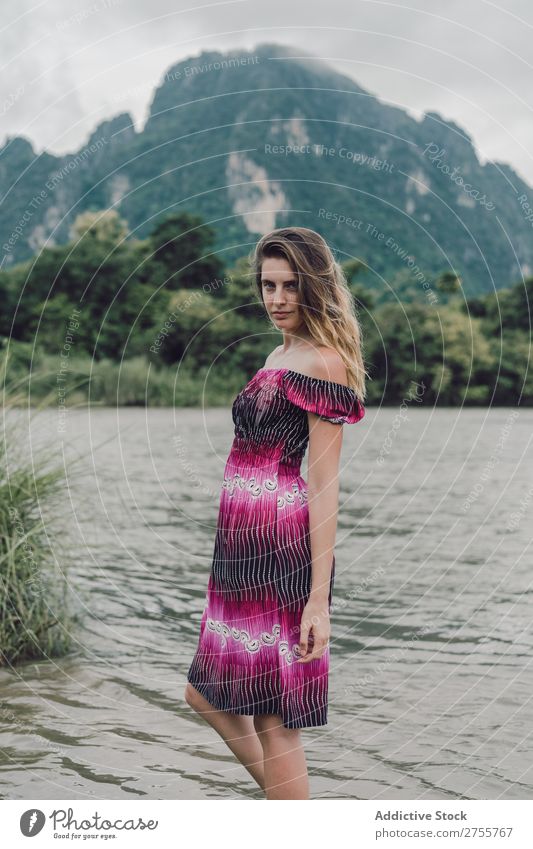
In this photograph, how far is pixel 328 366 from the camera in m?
2.37

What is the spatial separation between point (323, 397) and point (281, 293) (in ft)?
1.05

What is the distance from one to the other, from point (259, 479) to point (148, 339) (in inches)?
961

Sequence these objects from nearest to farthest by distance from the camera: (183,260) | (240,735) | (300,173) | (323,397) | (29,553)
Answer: (323,397), (240,735), (29,553), (183,260), (300,173)

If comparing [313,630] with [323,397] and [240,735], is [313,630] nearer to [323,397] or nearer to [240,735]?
[240,735]

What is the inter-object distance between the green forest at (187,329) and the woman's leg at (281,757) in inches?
689

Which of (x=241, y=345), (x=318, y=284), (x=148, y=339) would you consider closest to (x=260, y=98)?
(x=148, y=339)

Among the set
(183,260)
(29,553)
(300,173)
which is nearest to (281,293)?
(29,553)

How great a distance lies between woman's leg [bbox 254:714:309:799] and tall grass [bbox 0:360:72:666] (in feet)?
7.03

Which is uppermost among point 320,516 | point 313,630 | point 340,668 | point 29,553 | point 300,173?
point 300,173

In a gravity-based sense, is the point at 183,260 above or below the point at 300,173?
below

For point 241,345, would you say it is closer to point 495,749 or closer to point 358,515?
point 358,515

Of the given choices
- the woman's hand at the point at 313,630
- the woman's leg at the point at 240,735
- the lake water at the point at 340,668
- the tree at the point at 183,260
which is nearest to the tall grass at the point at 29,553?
the lake water at the point at 340,668

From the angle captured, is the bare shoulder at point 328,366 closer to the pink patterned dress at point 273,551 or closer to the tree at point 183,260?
the pink patterned dress at point 273,551

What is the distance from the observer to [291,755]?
8.02ft
